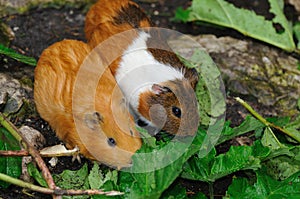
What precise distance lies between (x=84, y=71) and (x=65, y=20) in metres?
1.28

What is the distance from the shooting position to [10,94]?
403cm

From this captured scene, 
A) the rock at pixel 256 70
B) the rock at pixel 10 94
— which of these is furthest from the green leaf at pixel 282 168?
the rock at pixel 10 94

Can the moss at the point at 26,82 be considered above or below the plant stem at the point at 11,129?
below

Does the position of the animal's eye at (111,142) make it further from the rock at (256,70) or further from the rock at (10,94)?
the rock at (256,70)

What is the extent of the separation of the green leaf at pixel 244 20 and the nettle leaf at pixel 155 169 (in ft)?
7.00

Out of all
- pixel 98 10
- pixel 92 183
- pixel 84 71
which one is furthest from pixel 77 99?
pixel 98 10

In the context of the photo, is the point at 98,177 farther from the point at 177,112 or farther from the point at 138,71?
the point at 138,71

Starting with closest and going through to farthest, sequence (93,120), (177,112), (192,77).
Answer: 1. (93,120)
2. (177,112)
3. (192,77)

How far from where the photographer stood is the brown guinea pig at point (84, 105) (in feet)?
11.9

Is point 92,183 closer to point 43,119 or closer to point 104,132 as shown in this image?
point 104,132

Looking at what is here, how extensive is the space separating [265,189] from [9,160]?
156cm

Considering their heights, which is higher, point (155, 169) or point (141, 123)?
point (155, 169)

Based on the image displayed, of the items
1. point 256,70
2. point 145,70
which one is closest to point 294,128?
point 256,70

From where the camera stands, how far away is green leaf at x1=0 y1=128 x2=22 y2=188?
330 centimetres
